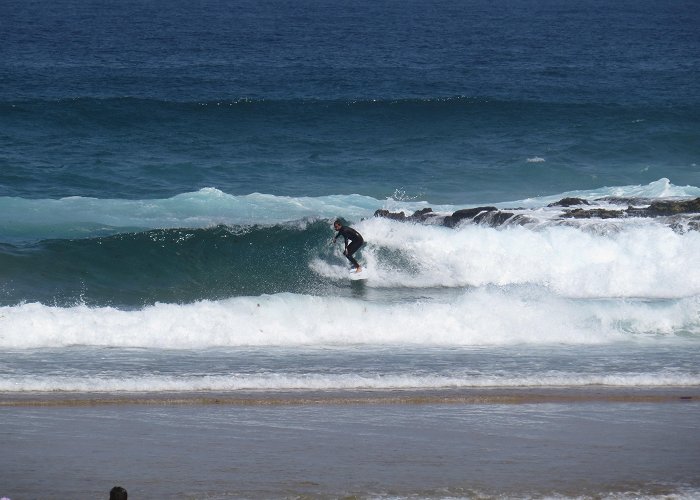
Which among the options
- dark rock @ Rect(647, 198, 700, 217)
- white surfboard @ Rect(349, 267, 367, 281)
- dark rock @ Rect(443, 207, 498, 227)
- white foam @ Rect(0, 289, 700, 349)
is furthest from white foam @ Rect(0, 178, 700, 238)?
white foam @ Rect(0, 289, 700, 349)

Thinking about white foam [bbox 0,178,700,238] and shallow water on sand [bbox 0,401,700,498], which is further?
white foam [bbox 0,178,700,238]

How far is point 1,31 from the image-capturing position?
56750 millimetres

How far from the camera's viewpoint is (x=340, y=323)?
14.2 meters

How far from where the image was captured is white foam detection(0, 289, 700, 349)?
44.5 feet

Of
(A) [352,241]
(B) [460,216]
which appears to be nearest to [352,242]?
(A) [352,241]

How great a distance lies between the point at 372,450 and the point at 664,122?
96.3 ft

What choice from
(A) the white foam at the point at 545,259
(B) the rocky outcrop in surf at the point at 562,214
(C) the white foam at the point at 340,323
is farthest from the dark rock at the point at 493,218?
(C) the white foam at the point at 340,323

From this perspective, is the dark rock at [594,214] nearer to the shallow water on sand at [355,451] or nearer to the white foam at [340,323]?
the white foam at [340,323]

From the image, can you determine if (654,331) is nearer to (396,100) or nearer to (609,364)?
(609,364)

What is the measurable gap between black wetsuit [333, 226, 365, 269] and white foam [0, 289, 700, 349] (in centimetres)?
310

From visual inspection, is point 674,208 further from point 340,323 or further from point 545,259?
point 340,323

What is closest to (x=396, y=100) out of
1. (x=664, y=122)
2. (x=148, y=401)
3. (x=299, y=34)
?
(x=664, y=122)

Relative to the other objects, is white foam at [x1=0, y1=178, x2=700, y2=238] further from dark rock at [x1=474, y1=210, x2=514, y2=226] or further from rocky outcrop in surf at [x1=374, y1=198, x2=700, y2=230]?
dark rock at [x1=474, y1=210, x2=514, y2=226]

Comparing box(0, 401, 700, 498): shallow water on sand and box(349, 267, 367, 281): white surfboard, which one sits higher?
box(349, 267, 367, 281): white surfboard
